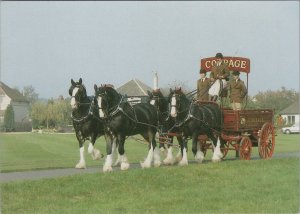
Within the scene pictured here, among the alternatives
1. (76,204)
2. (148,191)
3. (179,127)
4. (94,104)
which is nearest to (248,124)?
(179,127)

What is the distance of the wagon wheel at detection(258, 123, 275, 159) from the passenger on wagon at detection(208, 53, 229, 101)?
2.04 meters

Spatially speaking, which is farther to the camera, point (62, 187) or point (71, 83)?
point (71, 83)

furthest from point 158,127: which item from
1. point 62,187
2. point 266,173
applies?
point 62,187

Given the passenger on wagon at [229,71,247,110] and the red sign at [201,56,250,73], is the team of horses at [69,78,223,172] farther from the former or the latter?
the red sign at [201,56,250,73]

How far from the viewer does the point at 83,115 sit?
16875mm

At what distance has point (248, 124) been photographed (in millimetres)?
19406

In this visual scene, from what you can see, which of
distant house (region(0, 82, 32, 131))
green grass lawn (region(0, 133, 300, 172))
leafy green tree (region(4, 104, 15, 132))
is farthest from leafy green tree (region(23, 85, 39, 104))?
green grass lawn (region(0, 133, 300, 172))

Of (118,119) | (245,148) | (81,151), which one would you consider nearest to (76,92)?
(118,119)

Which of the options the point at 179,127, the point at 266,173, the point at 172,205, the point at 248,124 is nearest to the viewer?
the point at 172,205

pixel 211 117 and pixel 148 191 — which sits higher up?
pixel 211 117

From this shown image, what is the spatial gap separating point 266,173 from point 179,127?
3317 mm

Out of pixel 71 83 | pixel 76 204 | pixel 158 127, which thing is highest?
pixel 71 83

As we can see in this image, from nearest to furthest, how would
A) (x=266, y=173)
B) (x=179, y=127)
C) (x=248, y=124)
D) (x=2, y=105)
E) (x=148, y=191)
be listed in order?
(x=148, y=191) → (x=266, y=173) → (x=179, y=127) → (x=248, y=124) → (x=2, y=105)

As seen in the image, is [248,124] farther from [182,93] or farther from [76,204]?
[76,204]
